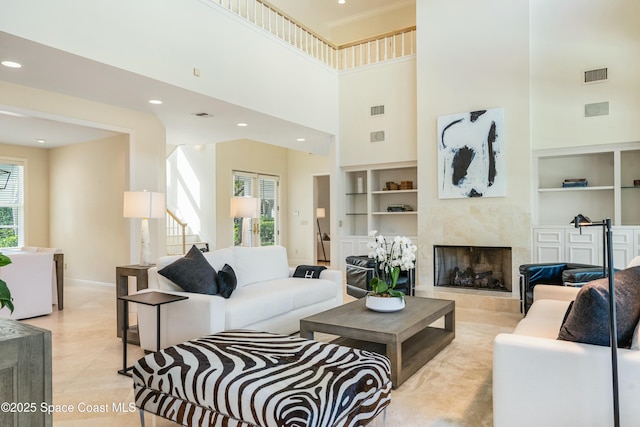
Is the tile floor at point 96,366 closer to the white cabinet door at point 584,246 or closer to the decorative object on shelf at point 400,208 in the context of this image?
the white cabinet door at point 584,246

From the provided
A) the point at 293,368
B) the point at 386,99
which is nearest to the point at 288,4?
the point at 386,99

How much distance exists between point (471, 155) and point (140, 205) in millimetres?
4507

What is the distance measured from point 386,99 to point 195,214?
505 centimetres

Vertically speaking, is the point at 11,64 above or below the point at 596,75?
below

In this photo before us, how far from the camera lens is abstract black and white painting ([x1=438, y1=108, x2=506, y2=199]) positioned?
5.95 m

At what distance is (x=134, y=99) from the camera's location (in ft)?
16.8

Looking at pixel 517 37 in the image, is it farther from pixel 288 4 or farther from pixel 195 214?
pixel 195 214

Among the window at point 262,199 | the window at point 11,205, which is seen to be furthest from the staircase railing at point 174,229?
the window at point 11,205

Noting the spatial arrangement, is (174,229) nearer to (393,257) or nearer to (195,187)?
(195,187)

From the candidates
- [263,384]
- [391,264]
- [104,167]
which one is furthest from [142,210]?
[104,167]

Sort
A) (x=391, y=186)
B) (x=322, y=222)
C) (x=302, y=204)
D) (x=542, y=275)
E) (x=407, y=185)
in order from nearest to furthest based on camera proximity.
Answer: (x=542, y=275), (x=407, y=185), (x=391, y=186), (x=302, y=204), (x=322, y=222)

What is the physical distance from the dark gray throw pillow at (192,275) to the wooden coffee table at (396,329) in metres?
0.94

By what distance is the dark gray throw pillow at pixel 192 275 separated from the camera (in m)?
3.51

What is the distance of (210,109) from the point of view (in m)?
5.56
